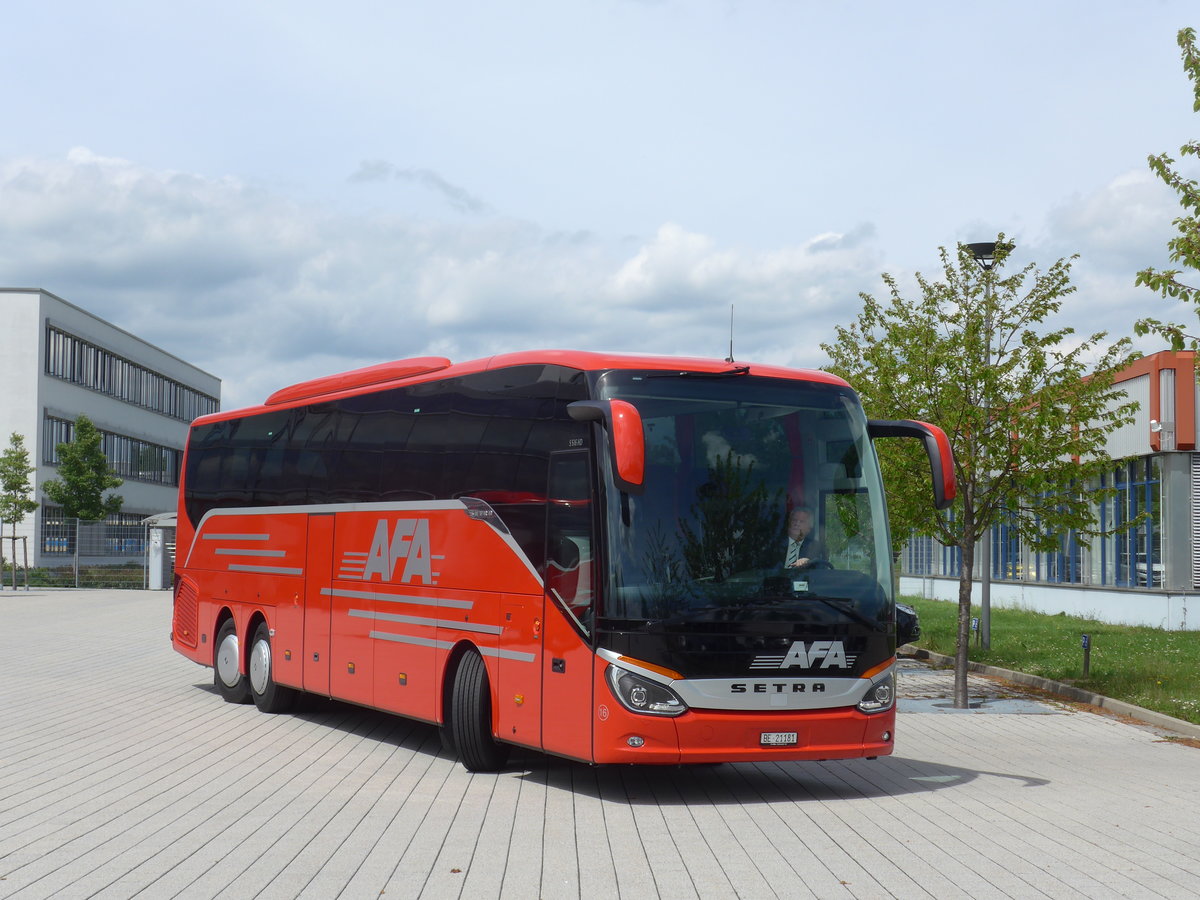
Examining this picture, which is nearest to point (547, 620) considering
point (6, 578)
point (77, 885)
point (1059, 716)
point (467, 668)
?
point (467, 668)

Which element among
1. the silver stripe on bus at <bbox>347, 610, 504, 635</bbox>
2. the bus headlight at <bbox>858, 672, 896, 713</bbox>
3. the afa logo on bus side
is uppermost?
the afa logo on bus side

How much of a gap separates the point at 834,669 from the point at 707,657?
1.00 metres

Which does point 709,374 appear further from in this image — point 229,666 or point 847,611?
point 229,666

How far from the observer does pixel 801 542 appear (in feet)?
34.5

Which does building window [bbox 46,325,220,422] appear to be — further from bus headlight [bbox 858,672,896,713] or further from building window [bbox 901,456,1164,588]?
bus headlight [bbox 858,672,896,713]

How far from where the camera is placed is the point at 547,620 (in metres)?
10.7

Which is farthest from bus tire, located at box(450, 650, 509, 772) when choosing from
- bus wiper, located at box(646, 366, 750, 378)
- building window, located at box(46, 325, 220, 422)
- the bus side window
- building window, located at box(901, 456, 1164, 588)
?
building window, located at box(46, 325, 220, 422)

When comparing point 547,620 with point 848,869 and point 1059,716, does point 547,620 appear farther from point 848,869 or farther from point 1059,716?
point 1059,716

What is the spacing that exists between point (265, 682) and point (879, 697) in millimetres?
7755

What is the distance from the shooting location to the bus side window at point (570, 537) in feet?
33.8

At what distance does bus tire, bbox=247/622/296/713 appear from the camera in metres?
16.0

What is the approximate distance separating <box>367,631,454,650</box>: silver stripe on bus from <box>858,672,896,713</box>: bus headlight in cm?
332

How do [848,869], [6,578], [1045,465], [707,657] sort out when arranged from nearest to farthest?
[848,869]
[707,657]
[1045,465]
[6,578]

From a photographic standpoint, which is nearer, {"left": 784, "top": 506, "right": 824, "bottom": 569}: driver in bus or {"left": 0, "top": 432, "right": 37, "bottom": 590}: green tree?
{"left": 784, "top": 506, "right": 824, "bottom": 569}: driver in bus
